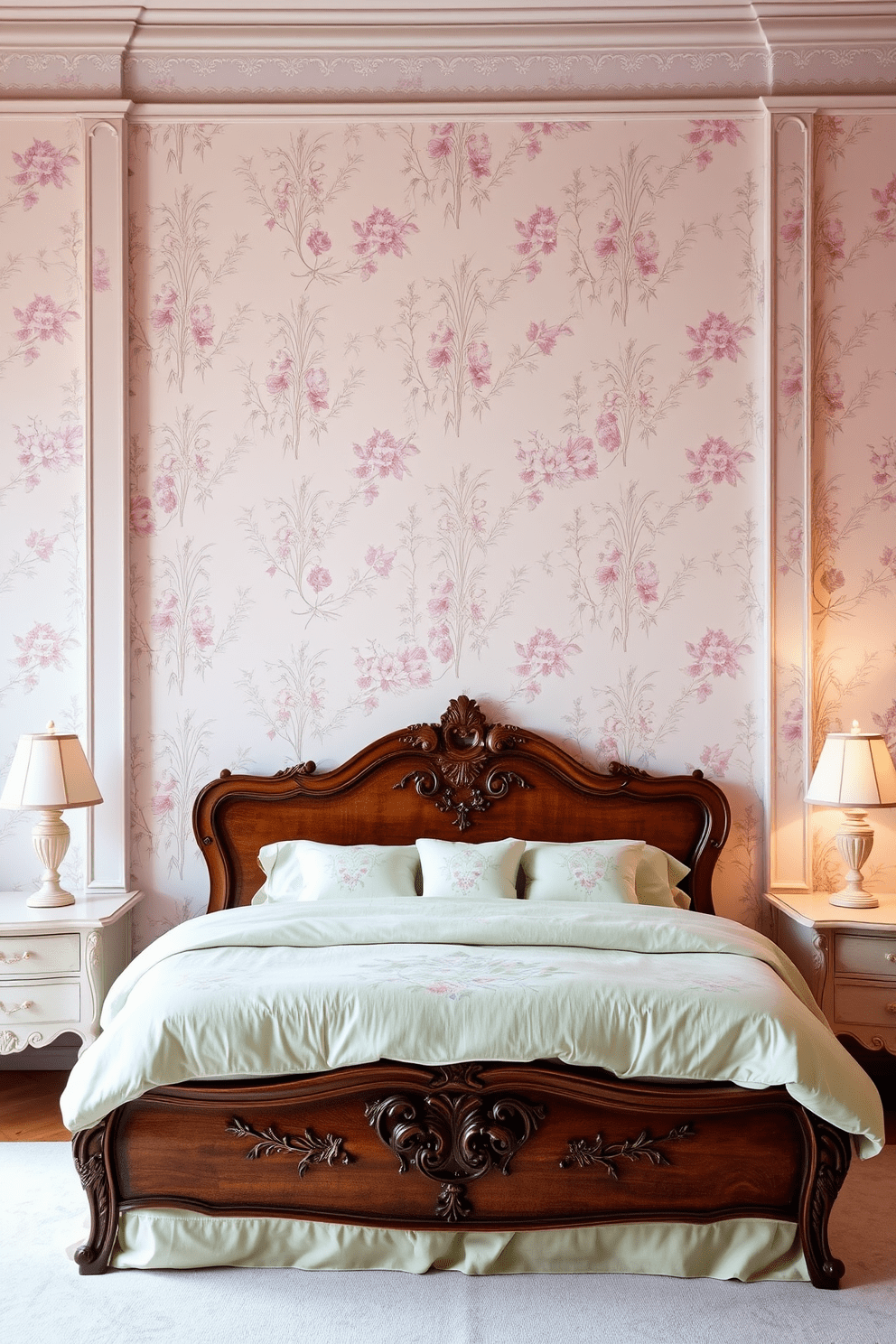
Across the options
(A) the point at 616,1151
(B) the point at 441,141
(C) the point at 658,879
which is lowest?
(A) the point at 616,1151

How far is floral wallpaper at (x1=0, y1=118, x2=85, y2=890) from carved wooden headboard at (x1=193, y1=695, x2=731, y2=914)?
59 cm

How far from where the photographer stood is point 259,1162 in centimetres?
231

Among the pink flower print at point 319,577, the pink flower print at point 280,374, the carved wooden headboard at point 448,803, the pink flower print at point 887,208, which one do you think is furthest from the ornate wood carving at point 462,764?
the pink flower print at point 887,208

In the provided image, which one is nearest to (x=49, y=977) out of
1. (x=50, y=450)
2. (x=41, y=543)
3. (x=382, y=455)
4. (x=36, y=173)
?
(x=41, y=543)

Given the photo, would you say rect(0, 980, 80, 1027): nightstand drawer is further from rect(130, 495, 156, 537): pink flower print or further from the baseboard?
rect(130, 495, 156, 537): pink flower print

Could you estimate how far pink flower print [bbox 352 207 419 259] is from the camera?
3.61m

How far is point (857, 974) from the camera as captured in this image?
3.13 metres

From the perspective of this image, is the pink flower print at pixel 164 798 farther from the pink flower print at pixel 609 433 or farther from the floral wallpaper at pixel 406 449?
the pink flower print at pixel 609 433

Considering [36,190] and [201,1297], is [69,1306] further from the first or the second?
[36,190]

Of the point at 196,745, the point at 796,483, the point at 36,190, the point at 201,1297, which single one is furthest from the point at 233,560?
the point at 201,1297

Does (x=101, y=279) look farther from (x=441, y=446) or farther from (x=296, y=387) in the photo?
(x=441, y=446)

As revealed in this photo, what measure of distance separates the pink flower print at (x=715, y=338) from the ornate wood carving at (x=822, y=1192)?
2474mm

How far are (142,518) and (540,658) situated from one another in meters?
1.49

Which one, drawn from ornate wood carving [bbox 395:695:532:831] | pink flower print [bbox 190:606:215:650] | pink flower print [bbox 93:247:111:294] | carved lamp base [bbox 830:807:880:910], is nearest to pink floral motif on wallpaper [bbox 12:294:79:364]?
pink flower print [bbox 93:247:111:294]
